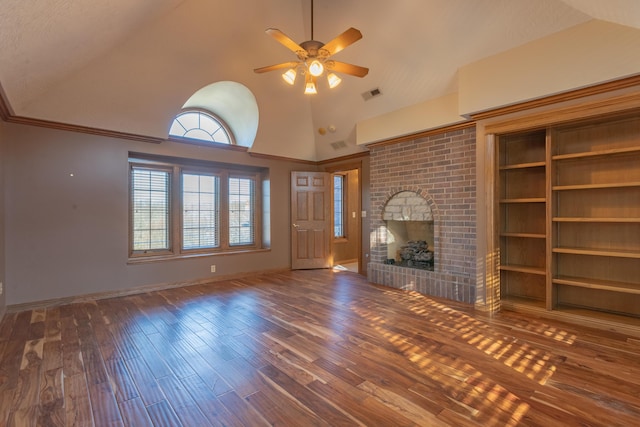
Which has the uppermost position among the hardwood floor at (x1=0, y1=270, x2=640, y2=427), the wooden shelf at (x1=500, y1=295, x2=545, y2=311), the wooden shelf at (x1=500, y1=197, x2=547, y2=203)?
the wooden shelf at (x1=500, y1=197, x2=547, y2=203)

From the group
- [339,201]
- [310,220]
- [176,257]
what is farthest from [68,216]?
[339,201]

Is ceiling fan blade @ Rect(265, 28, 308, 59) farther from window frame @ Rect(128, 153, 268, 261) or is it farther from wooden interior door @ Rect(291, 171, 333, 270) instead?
wooden interior door @ Rect(291, 171, 333, 270)

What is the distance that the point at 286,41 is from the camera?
9.03 feet

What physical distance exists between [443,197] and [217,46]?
3.69m

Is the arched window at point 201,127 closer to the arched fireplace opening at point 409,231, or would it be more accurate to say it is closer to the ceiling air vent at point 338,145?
the ceiling air vent at point 338,145

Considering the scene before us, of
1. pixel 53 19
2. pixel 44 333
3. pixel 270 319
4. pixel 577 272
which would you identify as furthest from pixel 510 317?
pixel 53 19

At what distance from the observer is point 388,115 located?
4.80 meters

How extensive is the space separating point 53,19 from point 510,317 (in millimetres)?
5105

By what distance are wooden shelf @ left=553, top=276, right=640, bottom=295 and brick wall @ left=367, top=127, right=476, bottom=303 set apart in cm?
93

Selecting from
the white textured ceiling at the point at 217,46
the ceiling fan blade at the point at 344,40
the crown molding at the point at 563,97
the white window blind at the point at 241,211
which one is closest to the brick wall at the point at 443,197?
the crown molding at the point at 563,97

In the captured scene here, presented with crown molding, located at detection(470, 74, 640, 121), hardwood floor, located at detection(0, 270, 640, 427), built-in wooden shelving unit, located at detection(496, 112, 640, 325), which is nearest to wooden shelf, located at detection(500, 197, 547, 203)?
built-in wooden shelving unit, located at detection(496, 112, 640, 325)

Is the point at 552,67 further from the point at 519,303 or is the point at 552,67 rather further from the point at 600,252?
the point at 519,303

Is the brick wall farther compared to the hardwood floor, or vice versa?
the brick wall

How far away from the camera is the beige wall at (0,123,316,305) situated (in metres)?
3.63
